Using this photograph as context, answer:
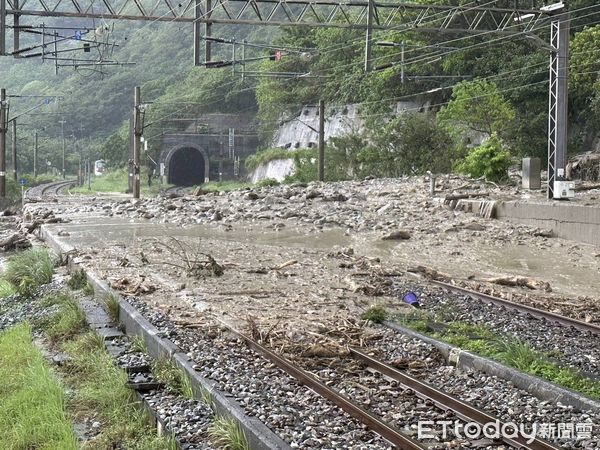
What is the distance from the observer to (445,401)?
8.03 metres

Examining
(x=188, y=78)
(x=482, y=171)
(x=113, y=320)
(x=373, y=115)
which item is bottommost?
(x=113, y=320)

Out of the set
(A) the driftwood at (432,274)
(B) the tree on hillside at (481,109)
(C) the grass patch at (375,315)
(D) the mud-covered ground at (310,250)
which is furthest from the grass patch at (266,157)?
(C) the grass patch at (375,315)

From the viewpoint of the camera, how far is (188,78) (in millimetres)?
105562

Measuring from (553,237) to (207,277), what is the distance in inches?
525

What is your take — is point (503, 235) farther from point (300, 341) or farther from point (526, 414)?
point (526, 414)

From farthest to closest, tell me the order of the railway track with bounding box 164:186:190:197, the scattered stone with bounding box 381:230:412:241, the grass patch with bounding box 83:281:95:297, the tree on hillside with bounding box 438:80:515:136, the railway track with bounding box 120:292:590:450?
the railway track with bounding box 164:186:190:197 < the tree on hillside with bounding box 438:80:515:136 < the scattered stone with bounding box 381:230:412:241 < the grass patch with bounding box 83:281:95:297 < the railway track with bounding box 120:292:590:450

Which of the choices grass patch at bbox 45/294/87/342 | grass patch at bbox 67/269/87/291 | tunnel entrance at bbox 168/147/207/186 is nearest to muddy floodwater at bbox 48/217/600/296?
grass patch at bbox 67/269/87/291

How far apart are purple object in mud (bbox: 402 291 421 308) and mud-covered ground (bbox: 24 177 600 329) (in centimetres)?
20

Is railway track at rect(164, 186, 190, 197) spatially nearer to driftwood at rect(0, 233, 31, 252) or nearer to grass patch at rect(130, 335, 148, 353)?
driftwood at rect(0, 233, 31, 252)

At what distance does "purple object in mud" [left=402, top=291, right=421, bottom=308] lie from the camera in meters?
13.9

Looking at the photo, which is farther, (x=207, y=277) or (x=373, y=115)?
(x=373, y=115)

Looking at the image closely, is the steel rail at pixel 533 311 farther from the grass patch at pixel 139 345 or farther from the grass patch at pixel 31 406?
the grass patch at pixel 31 406

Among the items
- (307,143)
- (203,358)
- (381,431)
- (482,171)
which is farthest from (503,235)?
(307,143)

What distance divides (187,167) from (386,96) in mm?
37659
